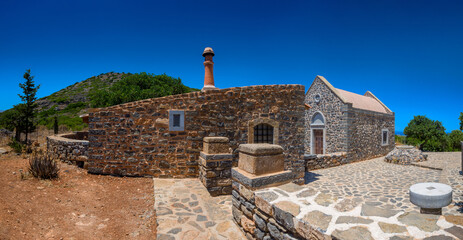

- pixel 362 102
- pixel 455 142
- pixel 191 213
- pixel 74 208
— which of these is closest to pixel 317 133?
pixel 362 102

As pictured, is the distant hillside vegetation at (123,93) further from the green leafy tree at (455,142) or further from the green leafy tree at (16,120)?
the green leafy tree at (455,142)

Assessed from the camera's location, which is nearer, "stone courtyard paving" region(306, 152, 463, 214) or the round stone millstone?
the round stone millstone

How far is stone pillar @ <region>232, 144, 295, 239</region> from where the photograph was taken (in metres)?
3.22

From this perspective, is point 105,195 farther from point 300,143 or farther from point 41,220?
point 300,143

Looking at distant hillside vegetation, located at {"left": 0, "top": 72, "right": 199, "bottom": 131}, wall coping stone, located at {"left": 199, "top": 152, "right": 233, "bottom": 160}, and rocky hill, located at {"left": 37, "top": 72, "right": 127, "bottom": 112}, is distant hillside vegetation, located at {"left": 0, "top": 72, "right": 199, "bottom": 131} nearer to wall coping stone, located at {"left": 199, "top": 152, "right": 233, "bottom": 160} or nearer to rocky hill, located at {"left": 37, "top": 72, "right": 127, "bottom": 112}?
rocky hill, located at {"left": 37, "top": 72, "right": 127, "bottom": 112}

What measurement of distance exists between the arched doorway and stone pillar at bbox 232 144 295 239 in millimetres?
13937

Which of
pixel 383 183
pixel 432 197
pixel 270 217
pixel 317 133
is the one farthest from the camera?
pixel 317 133

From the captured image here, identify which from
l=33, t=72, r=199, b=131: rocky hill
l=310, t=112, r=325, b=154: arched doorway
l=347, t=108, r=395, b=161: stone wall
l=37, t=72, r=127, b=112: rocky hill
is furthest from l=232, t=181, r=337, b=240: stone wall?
l=37, t=72, r=127, b=112: rocky hill

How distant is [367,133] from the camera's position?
52.2 feet

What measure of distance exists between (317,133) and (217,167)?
13.4 metres

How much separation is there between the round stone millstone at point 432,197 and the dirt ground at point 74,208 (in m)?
4.89

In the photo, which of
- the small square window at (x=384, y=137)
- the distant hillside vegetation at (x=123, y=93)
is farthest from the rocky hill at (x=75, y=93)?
the small square window at (x=384, y=137)

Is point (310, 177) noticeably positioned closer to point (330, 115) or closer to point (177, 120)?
point (177, 120)

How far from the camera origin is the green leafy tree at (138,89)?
16969mm
